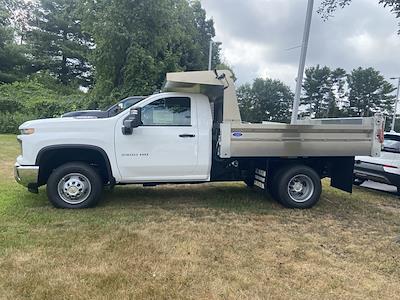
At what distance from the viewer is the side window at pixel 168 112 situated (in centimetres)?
642

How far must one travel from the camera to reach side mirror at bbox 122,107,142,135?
6086 mm

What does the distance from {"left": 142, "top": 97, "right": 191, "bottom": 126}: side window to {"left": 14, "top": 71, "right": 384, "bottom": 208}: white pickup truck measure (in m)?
0.02

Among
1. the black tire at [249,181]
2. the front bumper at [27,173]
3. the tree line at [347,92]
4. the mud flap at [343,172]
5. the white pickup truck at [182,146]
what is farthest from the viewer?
the tree line at [347,92]

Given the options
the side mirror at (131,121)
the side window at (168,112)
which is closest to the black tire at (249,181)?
the side window at (168,112)

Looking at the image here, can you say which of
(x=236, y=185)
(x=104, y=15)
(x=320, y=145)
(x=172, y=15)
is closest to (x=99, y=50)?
(x=104, y=15)

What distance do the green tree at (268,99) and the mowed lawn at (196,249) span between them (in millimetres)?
30155

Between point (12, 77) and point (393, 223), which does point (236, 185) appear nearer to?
point (393, 223)

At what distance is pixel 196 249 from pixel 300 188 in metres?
3.00

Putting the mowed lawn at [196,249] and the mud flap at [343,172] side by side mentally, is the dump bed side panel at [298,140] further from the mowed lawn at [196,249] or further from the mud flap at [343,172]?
the mowed lawn at [196,249]

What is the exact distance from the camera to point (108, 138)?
6.19 metres

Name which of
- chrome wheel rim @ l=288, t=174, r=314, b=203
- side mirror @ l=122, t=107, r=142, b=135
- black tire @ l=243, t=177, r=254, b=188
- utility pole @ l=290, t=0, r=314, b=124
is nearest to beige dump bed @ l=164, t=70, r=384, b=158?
chrome wheel rim @ l=288, t=174, r=314, b=203

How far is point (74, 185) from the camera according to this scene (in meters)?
6.21

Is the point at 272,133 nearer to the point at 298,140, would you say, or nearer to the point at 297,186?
the point at 298,140

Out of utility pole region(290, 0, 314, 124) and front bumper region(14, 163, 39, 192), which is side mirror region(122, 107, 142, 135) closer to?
front bumper region(14, 163, 39, 192)
